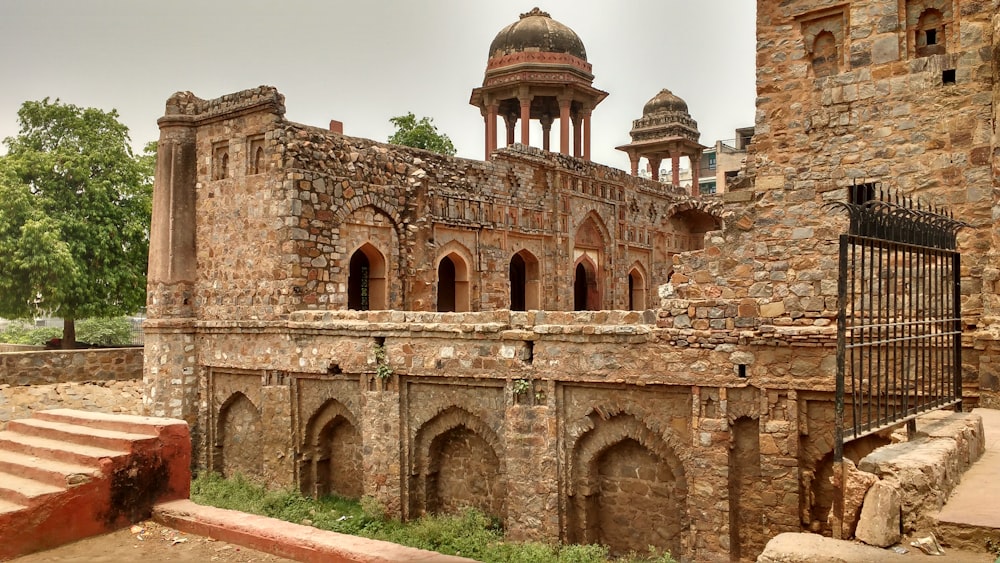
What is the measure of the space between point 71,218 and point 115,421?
15537mm

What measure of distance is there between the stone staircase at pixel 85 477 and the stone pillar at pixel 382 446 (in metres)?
5.26

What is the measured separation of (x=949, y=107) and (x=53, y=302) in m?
20.2

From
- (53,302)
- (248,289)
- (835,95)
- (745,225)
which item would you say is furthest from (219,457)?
(835,95)

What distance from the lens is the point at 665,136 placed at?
30312 mm

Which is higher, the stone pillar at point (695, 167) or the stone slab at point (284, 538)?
the stone pillar at point (695, 167)

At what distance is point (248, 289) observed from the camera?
14.5 m

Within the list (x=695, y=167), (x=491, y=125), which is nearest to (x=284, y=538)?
(x=491, y=125)

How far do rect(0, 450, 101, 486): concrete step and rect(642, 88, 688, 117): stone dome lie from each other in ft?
91.5

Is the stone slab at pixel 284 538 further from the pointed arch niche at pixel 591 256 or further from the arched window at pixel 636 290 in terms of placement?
the arched window at pixel 636 290

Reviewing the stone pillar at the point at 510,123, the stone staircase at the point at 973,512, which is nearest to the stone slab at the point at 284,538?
the stone staircase at the point at 973,512

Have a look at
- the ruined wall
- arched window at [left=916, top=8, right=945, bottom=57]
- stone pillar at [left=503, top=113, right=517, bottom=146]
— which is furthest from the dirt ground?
stone pillar at [left=503, top=113, right=517, bottom=146]

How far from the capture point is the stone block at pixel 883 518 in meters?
4.01

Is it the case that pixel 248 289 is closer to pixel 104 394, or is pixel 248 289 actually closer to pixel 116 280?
pixel 104 394

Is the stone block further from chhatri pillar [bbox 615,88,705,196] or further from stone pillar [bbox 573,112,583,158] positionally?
chhatri pillar [bbox 615,88,705,196]
